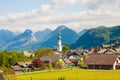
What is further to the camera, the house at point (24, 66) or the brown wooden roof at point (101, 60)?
the house at point (24, 66)

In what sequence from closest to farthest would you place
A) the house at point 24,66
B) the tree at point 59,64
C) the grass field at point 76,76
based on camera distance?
the grass field at point 76,76 < the house at point 24,66 < the tree at point 59,64

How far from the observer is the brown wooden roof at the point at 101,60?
329 feet

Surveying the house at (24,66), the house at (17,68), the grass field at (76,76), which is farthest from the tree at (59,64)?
the grass field at (76,76)

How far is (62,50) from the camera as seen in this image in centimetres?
18100

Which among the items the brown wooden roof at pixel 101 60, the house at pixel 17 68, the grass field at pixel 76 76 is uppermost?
the brown wooden roof at pixel 101 60

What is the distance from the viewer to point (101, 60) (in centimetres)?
10294

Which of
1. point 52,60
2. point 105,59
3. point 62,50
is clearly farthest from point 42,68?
point 62,50

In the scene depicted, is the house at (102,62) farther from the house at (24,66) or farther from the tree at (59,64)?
the house at (24,66)

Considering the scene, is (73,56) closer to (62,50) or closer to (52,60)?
(52,60)

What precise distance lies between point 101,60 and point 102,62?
1704mm

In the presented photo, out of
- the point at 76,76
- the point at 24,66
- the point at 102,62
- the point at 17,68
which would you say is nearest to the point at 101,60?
the point at 102,62

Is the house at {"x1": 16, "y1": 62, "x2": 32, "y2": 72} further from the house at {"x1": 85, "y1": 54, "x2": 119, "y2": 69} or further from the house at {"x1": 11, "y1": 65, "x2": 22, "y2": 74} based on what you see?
the house at {"x1": 85, "y1": 54, "x2": 119, "y2": 69}

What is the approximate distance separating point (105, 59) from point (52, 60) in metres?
18.3

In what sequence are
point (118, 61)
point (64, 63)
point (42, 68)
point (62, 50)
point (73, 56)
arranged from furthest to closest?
point (62, 50)
point (73, 56)
point (64, 63)
point (118, 61)
point (42, 68)
